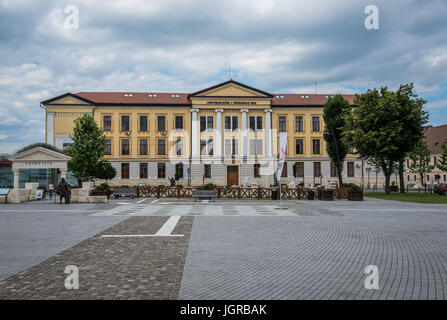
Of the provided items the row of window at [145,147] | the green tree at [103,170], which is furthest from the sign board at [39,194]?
the row of window at [145,147]

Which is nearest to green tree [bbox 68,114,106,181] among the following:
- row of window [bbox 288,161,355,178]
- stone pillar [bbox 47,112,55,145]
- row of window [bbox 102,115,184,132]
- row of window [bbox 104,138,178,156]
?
row of window [bbox 104,138,178,156]

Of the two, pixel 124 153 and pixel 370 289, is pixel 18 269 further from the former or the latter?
pixel 124 153

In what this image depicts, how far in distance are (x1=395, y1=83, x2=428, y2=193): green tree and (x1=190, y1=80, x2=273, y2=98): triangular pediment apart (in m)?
18.0

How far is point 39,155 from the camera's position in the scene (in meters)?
25.9

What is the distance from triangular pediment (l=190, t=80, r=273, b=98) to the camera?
164 feet

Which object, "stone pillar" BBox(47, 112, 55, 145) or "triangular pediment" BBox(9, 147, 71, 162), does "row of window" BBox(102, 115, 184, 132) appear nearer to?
"stone pillar" BBox(47, 112, 55, 145)

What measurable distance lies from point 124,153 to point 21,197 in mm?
24992

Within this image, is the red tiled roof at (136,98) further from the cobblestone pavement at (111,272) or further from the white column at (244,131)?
the cobblestone pavement at (111,272)

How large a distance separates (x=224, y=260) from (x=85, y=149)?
30.4 m

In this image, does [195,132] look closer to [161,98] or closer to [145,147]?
[145,147]

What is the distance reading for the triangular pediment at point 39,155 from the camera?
25703 mm

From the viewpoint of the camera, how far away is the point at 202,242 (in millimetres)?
9844

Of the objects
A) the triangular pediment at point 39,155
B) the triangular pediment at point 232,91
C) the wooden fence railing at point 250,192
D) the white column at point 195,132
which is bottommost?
the wooden fence railing at point 250,192
